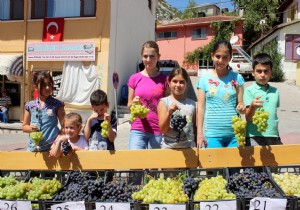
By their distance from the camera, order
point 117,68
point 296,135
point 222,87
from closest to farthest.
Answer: point 222,87
point 296,135
point 117,68

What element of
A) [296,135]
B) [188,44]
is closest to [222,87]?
[296,135]

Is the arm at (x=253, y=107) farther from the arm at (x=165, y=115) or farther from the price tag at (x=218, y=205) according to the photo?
the price tag at (x=218, y=205)

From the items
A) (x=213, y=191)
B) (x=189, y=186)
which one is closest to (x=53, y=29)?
(x=189, y=186)

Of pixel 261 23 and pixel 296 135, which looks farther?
pixel 261 23

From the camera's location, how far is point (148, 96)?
3.86 m

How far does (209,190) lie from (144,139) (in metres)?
1.46

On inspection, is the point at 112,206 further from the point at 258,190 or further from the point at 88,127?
the point at 88,127

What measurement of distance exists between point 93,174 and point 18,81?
13.8 meters

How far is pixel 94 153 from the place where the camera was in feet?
11.0

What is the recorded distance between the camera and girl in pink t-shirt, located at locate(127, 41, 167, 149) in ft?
12.7

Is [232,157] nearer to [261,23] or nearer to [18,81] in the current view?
[18,81]

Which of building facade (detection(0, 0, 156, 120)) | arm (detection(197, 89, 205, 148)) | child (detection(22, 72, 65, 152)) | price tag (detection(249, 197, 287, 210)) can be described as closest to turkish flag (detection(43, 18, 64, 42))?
building facade (detection(0, 0, 156, 120))

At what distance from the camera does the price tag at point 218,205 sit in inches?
95.5

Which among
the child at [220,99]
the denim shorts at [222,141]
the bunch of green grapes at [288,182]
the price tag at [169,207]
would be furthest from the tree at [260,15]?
the price tag at [169,207]
